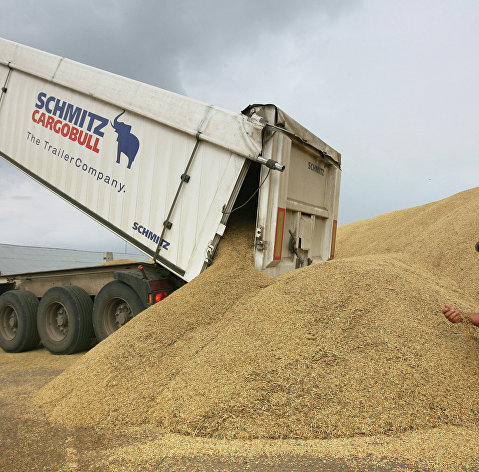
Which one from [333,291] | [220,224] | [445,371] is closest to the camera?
[445,371]

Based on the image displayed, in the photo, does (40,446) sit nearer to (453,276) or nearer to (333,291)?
(333,291)

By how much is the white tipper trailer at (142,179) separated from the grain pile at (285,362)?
2.34ft

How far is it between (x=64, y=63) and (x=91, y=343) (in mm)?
3813

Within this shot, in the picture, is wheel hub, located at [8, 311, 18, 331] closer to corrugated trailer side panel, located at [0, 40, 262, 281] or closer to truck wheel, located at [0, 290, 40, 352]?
truck wheel, located at [0, 290, 40, 352]

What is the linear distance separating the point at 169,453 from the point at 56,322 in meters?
4.09

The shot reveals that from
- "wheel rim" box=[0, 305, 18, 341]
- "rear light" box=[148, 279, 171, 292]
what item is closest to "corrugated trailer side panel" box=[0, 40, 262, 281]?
"rear light" box=[148, 279, 171, 292]

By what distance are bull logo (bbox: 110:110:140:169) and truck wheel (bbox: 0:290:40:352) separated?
2.57 m

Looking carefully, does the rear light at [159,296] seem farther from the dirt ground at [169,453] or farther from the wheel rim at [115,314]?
the dirt ground at [169,453]

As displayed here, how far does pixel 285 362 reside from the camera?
2.99 m

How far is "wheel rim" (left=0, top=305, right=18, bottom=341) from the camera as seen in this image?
6.42 m

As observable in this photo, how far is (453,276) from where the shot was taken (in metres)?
7.09

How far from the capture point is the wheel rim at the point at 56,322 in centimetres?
584

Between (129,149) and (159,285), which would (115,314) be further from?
(129,149)

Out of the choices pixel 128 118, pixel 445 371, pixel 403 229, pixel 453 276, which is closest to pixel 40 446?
pixel 445 371
